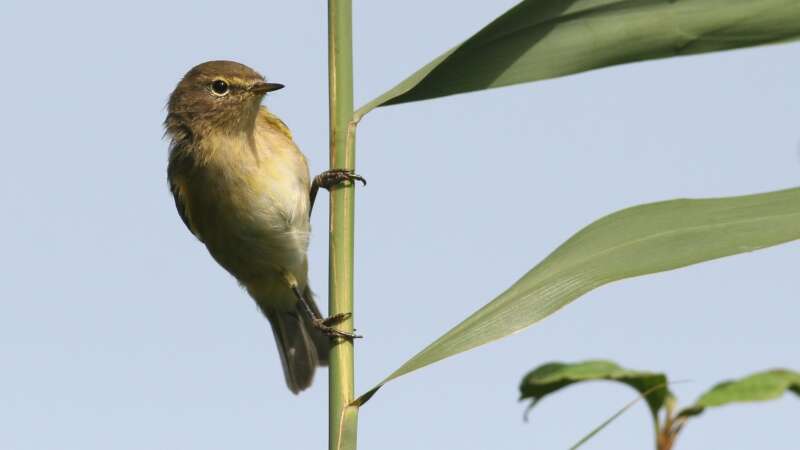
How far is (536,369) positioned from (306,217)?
3.52 meters

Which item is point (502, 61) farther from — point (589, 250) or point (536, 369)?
point (536, 369)

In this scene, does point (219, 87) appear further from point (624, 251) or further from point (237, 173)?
point (624, 251)

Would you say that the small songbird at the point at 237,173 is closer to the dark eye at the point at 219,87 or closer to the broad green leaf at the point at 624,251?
the dark eye at the point at 219,87

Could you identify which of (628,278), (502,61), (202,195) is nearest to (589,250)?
(628,278)

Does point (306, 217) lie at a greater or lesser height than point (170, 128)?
lesser

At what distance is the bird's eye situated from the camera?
14.6ft

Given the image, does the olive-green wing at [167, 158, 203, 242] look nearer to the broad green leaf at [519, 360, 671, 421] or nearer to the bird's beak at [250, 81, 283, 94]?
the bird's beak at [250, 81, 283, 94]

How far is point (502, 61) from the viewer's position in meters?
1.96

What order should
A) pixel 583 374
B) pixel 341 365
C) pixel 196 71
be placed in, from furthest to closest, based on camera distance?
pixel 196 71 → pixel 341 365 → pixel 583 374

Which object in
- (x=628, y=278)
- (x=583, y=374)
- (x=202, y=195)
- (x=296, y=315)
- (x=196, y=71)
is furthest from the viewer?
(x=296, y=315)

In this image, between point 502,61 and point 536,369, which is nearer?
point 536,369

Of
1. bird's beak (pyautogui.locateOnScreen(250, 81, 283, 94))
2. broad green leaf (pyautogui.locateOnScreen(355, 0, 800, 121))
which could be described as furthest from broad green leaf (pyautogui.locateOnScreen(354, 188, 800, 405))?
bird's beak (pyautogui.locateOnScreen(250, 81, 283, 94))

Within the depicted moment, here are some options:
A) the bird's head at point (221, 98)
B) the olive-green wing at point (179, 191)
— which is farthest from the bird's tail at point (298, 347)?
the bird's head at point (221, 98)

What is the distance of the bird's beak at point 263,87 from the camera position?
4.35 meters
